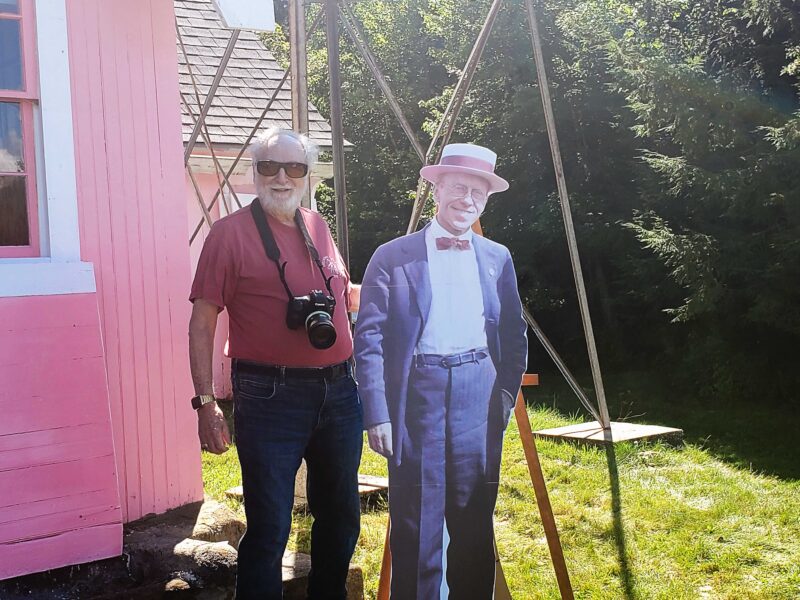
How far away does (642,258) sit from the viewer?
9148 mm

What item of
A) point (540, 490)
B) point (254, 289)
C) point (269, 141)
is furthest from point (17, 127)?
point (540, 490)

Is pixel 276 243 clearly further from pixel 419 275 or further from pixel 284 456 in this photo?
pixel 284 456

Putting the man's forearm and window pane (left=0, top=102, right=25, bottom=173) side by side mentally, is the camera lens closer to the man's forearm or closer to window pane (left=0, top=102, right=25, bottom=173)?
the man's forearm

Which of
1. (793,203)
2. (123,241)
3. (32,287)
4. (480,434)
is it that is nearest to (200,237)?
(123,241)

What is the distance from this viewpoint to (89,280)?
11.8 ft

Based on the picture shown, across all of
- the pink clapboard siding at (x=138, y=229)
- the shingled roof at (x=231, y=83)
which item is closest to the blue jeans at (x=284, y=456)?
the pink clapboard siding at (x=138, y=229)

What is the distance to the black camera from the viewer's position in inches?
106

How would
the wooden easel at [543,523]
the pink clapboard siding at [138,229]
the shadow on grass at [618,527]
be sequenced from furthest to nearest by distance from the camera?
the shadow on grass at [618,527] < the pink clapboard siding at [138,229] < the wooden easel at [543,523]

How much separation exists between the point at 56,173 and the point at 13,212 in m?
0.22

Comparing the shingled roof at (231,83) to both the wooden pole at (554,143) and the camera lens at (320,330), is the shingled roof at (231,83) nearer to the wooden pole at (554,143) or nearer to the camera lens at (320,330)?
the wooden pole at (554,143)

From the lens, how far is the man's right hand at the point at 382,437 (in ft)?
9.09

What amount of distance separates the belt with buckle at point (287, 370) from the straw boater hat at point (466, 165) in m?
0.68

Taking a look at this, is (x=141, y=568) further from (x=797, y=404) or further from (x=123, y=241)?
(x=797, y=404)

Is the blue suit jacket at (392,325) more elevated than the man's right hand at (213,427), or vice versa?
the blue suit jacket at (392,325)
